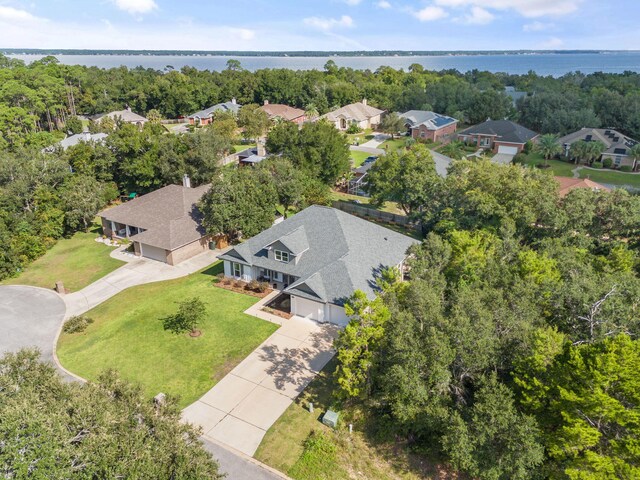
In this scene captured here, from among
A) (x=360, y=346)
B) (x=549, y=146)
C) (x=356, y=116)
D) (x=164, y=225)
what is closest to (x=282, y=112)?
(x=356, y=116)

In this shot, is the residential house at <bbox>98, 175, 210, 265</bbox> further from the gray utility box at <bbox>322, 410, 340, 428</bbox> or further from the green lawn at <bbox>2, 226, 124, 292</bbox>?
the gray utility box at <bbox>322, 410, 340, 428</bbox>

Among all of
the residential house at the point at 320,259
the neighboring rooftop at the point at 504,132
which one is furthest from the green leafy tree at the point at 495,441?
the neighboring rooftop at the point at 504,132

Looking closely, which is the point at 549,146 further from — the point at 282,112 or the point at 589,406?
the point at 589,406

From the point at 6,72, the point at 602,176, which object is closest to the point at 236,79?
the point at 6,72

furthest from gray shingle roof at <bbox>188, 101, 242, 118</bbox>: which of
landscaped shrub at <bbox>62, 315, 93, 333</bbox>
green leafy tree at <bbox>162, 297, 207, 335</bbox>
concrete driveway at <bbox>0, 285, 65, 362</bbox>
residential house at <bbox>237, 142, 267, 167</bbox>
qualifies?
green leafy tree at <bbox>162, 297, 207, 335</bbox>

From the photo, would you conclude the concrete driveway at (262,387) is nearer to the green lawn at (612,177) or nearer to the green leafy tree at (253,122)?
the green lawn at (612,177)

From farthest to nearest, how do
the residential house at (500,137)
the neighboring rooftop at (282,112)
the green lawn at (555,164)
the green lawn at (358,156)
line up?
the neighboring rooftop at (282,112) < the residential house at (500,137) < the green lawn at (358,156) < the green lawn at (555,164)

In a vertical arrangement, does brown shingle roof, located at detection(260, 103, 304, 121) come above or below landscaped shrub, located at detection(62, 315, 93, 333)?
above
